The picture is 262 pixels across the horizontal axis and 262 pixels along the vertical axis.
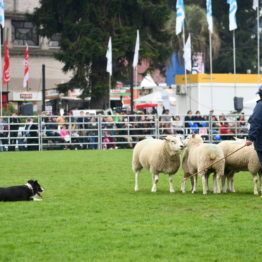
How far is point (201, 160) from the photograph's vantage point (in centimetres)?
1562

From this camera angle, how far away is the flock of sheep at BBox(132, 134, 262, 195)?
15.6m

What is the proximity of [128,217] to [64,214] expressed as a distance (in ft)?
3.39

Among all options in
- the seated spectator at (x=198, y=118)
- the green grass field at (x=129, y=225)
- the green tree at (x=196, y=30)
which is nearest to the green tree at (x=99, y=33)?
the seated spectator at (x=198, y=118)

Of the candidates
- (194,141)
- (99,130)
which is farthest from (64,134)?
(194,141)

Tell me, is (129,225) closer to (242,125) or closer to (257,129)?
(257,129)

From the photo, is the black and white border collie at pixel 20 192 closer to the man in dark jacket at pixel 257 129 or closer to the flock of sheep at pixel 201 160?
the flock of sheep at pixel 201 160

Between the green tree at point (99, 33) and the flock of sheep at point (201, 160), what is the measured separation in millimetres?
30787

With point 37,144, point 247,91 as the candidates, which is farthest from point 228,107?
point 37,144

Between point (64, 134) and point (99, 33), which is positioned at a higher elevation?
point (99, 33)

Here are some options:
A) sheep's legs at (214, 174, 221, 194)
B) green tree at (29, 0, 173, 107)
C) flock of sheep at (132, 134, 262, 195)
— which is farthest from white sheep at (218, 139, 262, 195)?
green tree at (29, 0, 173, 107)

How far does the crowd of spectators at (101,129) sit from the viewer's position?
116ft

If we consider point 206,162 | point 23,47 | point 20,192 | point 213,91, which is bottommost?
point 20,192

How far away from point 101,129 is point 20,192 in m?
22.0

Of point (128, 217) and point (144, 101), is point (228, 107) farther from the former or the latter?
point (128, 217)
